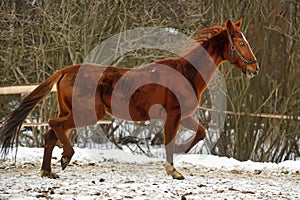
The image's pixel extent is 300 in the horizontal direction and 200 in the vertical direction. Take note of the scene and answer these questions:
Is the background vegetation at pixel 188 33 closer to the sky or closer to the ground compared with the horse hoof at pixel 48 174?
closer to the sky

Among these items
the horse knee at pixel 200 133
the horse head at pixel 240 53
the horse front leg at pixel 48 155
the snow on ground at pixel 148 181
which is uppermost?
the horse head at pixel 240 53

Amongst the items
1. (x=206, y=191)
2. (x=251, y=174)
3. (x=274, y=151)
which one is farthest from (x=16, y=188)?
(x=274, y=151)

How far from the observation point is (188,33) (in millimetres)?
10234

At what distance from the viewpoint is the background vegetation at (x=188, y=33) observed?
9.35 metres

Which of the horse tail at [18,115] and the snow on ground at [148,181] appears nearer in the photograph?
the snow on ground at [148,181]

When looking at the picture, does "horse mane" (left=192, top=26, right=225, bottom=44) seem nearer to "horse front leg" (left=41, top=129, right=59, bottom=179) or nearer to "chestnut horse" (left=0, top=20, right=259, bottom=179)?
"chestnut horse" (left=0, top=20, right=259, bottom=179)

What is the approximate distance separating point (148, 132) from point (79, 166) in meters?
4.79

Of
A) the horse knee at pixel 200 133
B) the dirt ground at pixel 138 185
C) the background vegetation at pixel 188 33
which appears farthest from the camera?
the background vegetation at pixel 188 33

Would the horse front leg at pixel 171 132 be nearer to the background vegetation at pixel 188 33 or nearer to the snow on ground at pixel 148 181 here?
the snow on ground at pixel 148 181

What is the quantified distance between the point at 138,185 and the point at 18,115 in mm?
1641

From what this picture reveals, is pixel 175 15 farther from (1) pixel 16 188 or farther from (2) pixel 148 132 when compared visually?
(1) pixel 16 188

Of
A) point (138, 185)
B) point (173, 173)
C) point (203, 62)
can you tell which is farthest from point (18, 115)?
point (203, 62)

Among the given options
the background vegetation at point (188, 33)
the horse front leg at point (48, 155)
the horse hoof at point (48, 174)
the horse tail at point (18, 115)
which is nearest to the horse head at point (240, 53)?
the horse tail at point (18, 115)

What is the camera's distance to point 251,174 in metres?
6.76
